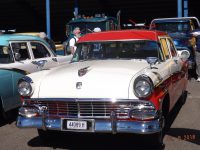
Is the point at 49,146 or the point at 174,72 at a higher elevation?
the point at 174,72

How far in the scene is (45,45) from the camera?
819 cm

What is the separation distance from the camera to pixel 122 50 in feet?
20.4

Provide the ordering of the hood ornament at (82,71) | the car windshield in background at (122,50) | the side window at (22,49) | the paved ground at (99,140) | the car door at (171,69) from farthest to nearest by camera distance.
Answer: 1. the side window at (22,49)
2. the car windshield in background at (122,50)
3. the car door at (171,69)
4. the paved ground at (99,140)
5. the hood ornament at (82,71)

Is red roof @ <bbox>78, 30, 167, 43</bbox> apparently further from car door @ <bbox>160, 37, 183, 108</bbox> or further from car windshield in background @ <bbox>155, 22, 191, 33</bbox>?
car windshield in background @ <bbox>155, 22, 191, 33</bbox>

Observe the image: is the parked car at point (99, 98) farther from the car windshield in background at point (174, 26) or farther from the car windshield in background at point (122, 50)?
the car windshield in background at point (174, 26)

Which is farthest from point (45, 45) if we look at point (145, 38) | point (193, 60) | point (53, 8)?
point (53, 8)

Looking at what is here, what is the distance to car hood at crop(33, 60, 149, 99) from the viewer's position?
4.76 m

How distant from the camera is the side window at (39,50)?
25.4ft

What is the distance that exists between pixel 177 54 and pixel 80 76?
301 cm

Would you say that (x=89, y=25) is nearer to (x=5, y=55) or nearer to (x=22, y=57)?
(x=22, y=57)

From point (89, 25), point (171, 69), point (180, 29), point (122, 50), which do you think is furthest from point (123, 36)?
point (89, 25)

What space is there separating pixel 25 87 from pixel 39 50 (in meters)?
2.91

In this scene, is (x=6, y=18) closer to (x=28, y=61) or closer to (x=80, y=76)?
(x=28, y=61)

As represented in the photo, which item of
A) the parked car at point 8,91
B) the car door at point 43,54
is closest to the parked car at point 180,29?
the car door at point 43,54
